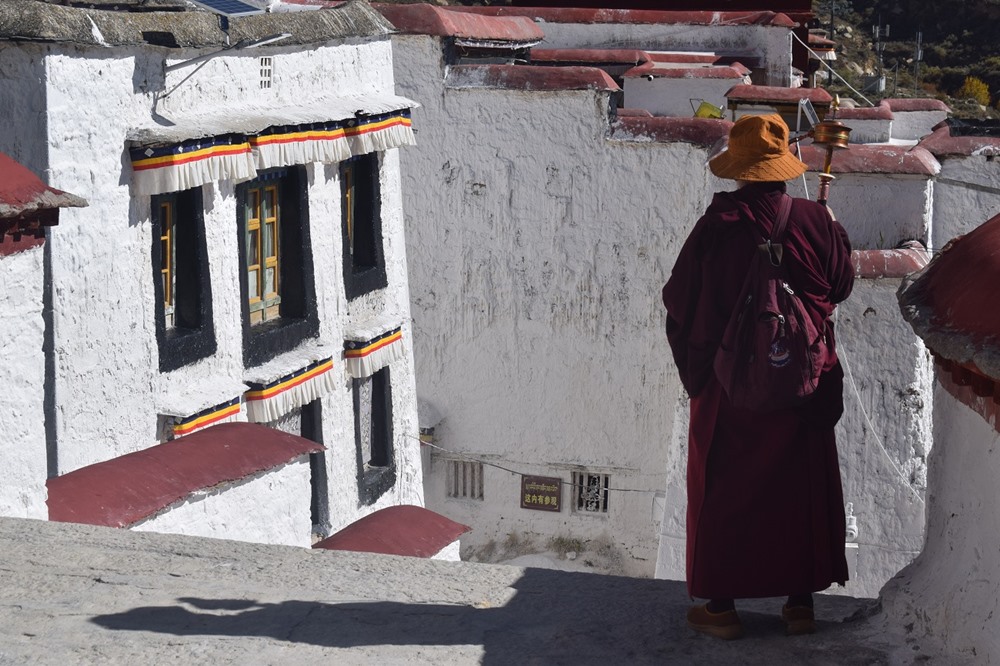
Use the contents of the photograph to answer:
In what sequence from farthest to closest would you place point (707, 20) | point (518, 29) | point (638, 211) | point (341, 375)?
point (707, 20) < point (518, 29) < point (638, 211) < point (341, 375)

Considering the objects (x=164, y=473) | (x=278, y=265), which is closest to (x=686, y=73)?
(x=278, y=265)

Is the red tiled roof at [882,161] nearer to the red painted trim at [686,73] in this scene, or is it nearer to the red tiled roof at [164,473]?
the red tiled roof at [164,473]

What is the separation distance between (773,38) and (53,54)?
1183 centimetres

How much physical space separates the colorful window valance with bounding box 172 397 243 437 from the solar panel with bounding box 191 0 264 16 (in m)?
2.18

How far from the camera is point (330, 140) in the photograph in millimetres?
9273

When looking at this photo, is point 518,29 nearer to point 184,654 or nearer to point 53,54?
point 53,54

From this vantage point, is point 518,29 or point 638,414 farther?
point 518,29

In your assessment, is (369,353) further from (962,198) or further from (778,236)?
(778,236)

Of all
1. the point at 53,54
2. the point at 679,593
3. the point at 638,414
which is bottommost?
the point at 638,414

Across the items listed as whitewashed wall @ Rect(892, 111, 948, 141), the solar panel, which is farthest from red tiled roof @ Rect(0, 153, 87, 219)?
whitewashed wall @ Rect(892, 111, 948, 141)

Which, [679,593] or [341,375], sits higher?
[679,593]

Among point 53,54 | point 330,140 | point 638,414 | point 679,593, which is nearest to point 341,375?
point 330,140

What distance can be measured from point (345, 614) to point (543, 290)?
25.2 ft

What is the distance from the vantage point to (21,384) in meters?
5.00
